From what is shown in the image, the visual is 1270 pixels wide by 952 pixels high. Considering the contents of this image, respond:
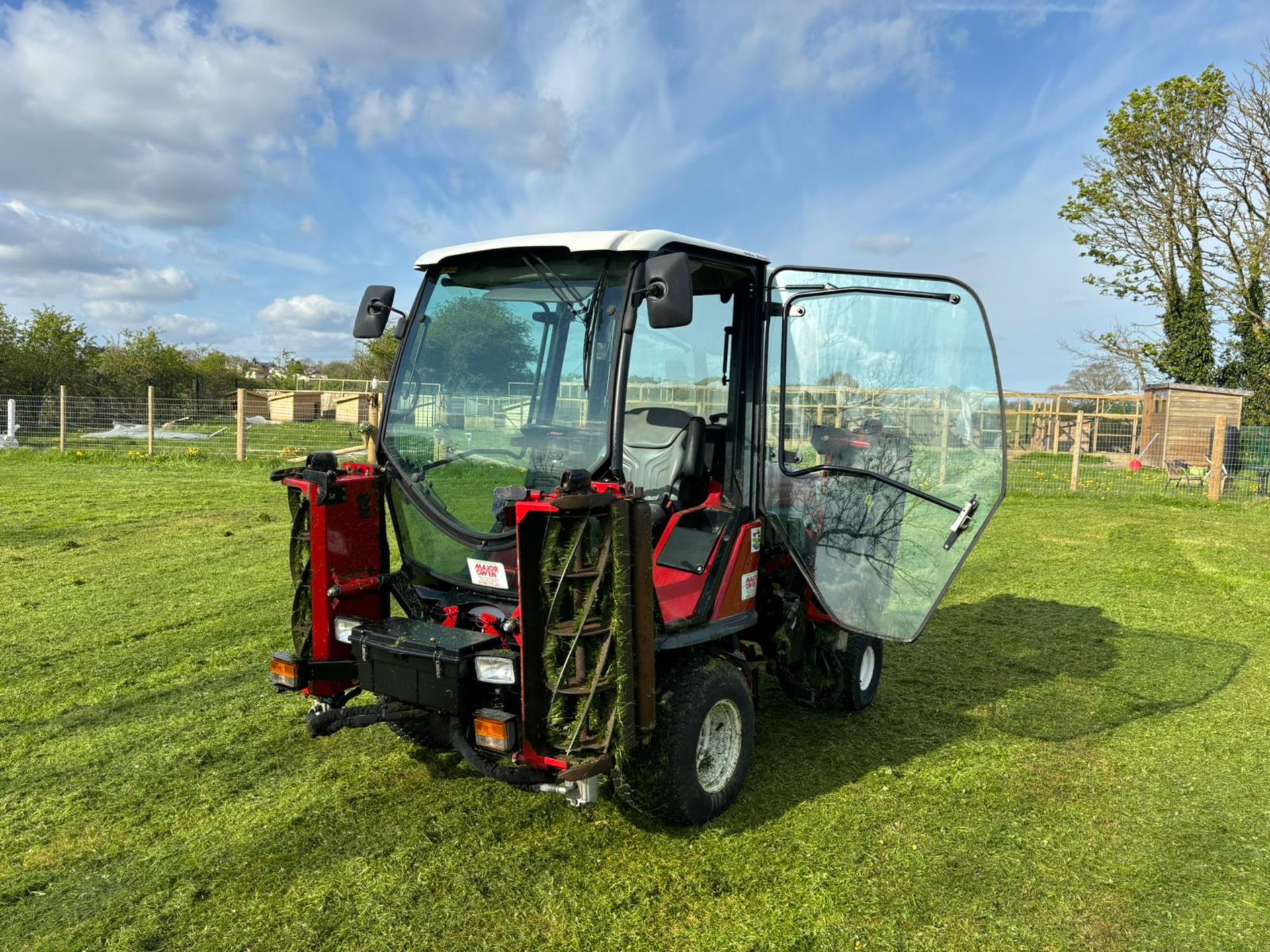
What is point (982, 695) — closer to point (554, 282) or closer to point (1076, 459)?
point (554, 282)

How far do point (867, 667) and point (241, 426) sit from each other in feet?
50.4

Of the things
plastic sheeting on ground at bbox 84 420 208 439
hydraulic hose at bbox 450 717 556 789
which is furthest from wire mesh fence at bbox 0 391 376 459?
hydraulic hose at bbox 450 717 556 789

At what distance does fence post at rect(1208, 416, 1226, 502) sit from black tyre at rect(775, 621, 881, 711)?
14124mm

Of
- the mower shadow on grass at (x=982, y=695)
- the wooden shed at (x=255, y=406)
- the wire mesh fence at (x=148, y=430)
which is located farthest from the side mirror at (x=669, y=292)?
the wooden shed at (x=255, y=406)

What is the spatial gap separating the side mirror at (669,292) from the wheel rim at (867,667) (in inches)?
99.4

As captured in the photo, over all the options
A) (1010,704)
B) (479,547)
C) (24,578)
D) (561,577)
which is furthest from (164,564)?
(1010,704)

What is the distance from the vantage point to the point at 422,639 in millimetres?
3332

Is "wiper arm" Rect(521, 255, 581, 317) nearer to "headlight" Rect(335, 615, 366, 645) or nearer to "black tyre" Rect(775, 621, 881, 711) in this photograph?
"headlight" Rect(335, 615, 366, 645)

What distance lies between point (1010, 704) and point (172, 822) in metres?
4.47

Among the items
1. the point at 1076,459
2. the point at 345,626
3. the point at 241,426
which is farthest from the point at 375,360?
the point at 345,626

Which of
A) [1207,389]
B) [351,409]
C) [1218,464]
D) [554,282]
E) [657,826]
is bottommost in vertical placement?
[657,826]

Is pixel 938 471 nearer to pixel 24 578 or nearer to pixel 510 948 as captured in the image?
pixel 510 948

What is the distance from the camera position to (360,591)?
395 cm

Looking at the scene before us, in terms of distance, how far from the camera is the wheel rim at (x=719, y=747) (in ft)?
11.8
